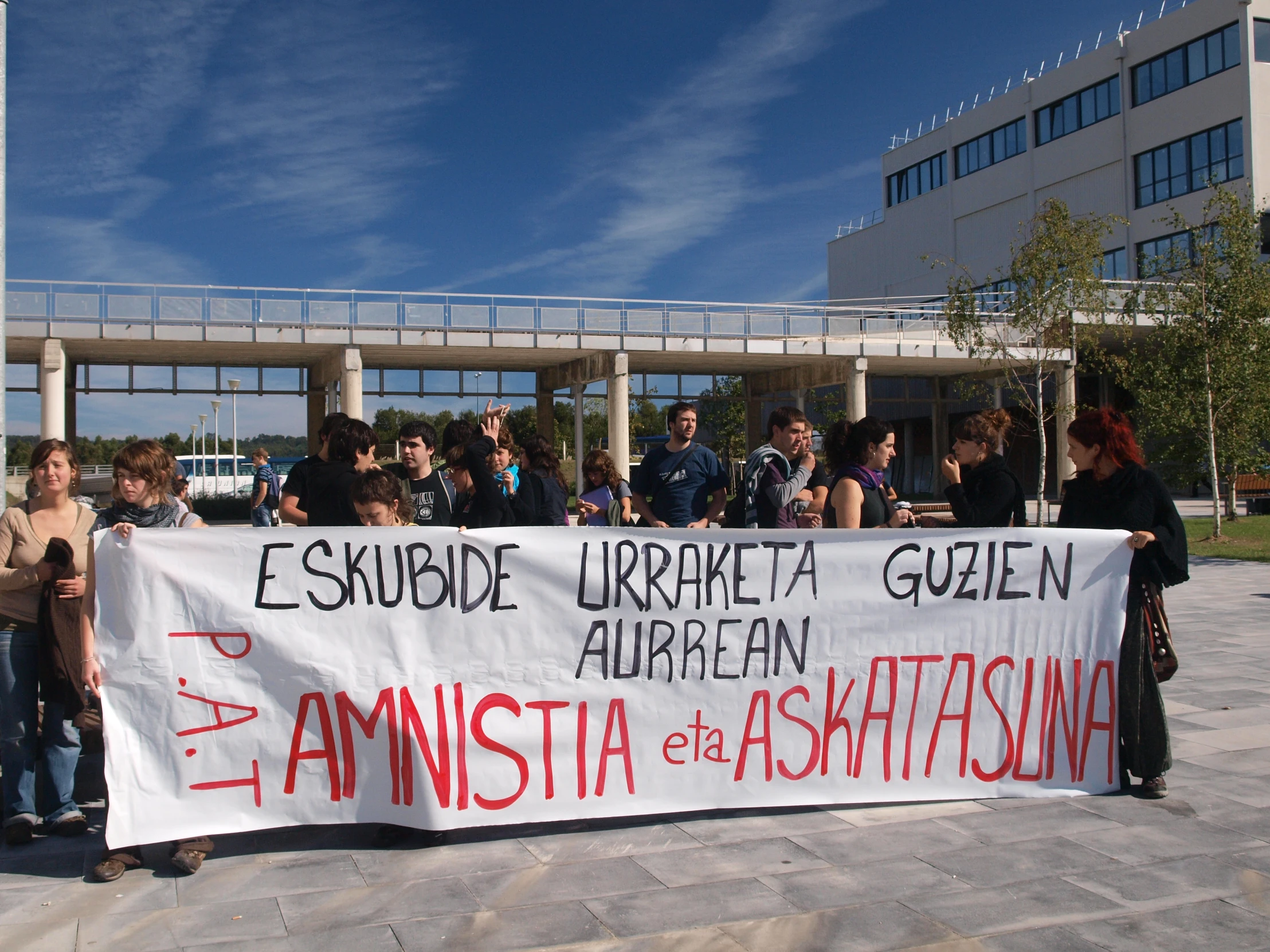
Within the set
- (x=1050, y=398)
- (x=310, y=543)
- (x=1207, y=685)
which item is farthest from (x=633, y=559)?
(x=1050, y=398)

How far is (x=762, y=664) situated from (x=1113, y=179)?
151 ft

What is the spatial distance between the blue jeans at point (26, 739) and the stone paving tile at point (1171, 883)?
4266 millimetres

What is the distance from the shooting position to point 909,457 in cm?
5272

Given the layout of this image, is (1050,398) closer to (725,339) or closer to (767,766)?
(725,339)

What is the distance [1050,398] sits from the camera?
44.8 meters

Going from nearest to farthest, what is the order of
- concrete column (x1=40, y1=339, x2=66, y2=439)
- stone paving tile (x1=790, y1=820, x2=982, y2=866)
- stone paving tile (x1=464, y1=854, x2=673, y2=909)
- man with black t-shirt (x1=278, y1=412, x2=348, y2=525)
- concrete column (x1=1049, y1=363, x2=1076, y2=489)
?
1. stone paving tile (x1=464, y1=854, x2=673, y2=909)
2. stone paving tile (x1=790, y1=820, x2=982, y2=866)
3. man with black t-shirt (x1=278, y1=412, x2=348, y2=525)
4. concrete column (x1=40, y1=339, x2=66, y2=439)
5. concrete column (x1=1049, y1=363, x2=1076, y2=489)

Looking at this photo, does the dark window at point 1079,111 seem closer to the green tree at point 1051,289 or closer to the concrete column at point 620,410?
the green tree at point 1051,289

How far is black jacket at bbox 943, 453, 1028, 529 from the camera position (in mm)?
5664

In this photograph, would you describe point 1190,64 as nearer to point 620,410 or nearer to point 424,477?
point 620,410

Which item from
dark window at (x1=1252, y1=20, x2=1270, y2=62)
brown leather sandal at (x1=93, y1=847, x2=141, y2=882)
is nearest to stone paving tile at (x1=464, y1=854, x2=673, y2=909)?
brown leather sandal at (x1=93, y1=847, x2=141, y2=882)

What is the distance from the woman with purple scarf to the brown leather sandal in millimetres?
3655

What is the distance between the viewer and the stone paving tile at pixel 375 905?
12.0 feet

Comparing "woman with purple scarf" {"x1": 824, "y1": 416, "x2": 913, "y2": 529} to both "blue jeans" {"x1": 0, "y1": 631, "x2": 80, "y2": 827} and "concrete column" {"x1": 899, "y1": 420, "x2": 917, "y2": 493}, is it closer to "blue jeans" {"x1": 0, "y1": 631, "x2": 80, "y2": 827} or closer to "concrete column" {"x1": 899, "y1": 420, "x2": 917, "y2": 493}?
"blue jeans" {"x1": 0, "y1": 631, "x2": 80, "y2": 827}

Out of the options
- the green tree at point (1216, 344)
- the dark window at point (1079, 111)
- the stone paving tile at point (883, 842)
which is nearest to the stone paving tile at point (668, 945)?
the stone paving tile at point (883, 842)
